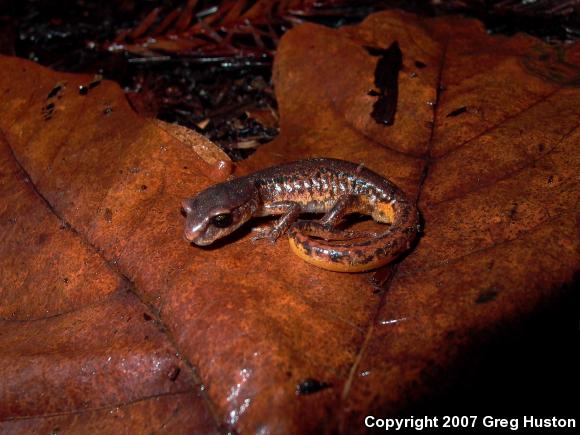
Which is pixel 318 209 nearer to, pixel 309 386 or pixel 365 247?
pixel 365 247

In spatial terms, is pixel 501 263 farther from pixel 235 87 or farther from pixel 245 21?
pixel 245 21

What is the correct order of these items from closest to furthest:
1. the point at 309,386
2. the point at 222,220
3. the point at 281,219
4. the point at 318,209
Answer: the point at 309,386 < the point at 222,220 < the point at 281,219 < the point at 318,209

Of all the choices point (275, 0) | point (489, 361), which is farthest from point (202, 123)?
point (489, 361)

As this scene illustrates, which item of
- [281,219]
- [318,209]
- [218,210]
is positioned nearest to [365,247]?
[281,219]

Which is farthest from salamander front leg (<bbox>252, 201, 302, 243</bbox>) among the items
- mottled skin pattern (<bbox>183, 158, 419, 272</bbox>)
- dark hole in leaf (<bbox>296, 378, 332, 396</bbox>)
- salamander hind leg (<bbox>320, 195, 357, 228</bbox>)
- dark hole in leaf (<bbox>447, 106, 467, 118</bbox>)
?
dark hole in leaf (<bbox>447, 106, 467, 118</bbox>)

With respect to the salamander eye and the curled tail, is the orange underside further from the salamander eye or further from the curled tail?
the salamander eye

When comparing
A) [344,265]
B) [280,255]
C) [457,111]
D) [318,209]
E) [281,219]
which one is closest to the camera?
[344,265]

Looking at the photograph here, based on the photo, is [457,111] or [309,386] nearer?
[309,386]

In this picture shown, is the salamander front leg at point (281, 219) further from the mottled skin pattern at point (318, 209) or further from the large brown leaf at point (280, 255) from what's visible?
the large brown leaf at point (280, 255)
